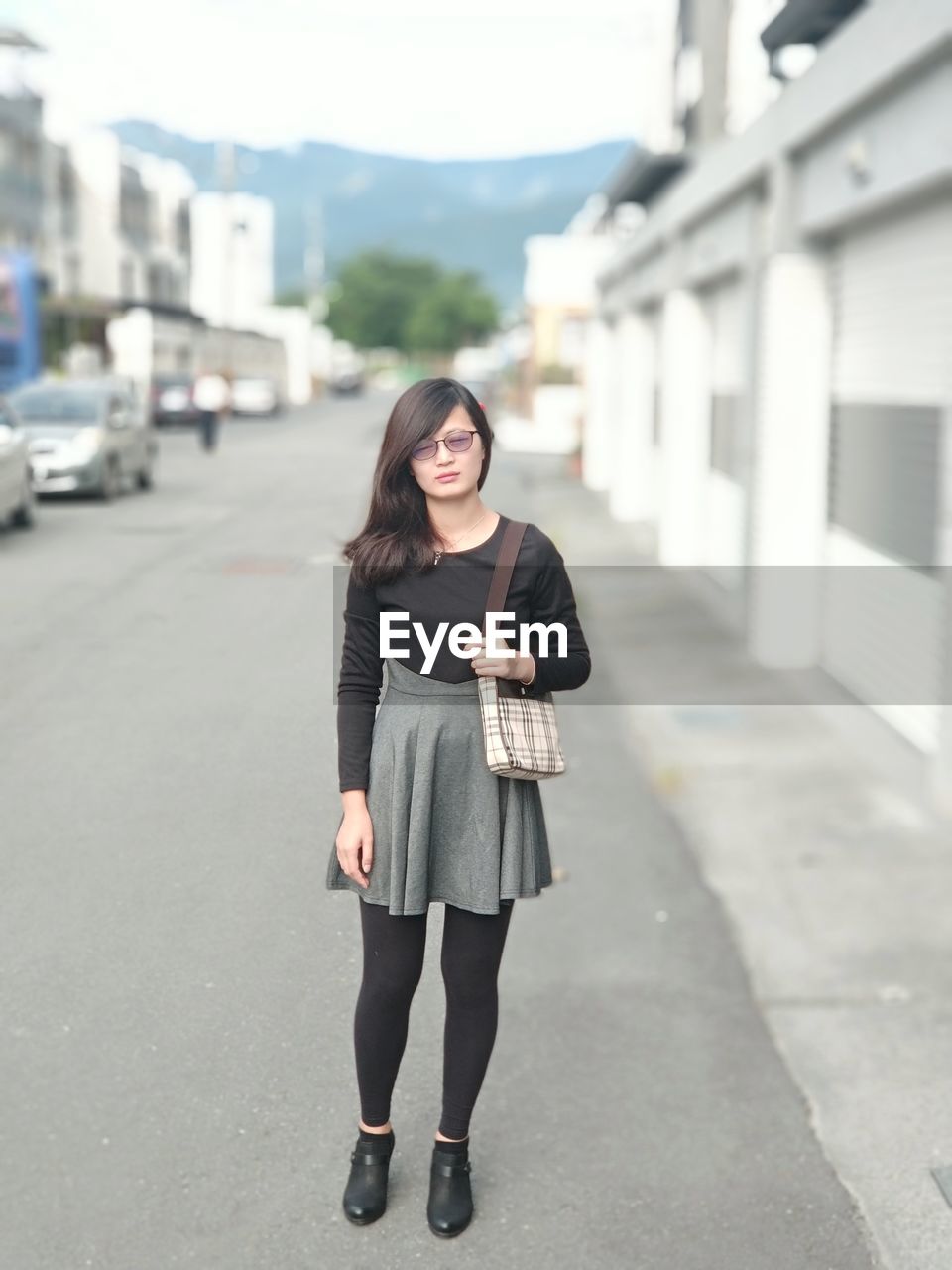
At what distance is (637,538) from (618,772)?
12.4 metres

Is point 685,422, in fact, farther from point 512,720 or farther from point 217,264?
point 217,264

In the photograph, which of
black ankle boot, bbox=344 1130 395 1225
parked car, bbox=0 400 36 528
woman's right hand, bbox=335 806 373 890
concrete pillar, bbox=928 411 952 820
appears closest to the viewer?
woman's right hand, bbox=335 806 373 890

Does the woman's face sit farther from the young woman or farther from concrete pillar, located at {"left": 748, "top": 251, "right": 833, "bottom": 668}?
concrete pillar, located at {"left": 748, "top": 251, "right": 833, "bottom": 668}

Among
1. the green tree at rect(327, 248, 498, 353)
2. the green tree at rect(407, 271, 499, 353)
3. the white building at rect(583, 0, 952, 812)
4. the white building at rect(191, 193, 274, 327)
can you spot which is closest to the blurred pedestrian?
the white building at rect(583, 0, 952, 812)

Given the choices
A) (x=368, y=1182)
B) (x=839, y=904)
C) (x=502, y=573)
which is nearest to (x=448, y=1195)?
(x=368, y=1182)

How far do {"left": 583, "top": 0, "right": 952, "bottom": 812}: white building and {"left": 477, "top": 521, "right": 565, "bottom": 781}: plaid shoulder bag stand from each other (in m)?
4.85

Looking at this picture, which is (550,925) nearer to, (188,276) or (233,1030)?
(233,1030)

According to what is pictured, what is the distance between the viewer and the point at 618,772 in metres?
8.81

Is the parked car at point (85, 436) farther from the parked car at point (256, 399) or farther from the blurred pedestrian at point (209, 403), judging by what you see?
the parked car at point (256, 399)

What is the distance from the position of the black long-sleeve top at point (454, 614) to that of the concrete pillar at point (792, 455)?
8.70m

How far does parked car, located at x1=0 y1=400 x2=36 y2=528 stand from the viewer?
14938 mm

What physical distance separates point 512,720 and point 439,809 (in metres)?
0.26

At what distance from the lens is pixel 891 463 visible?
33.3 feet

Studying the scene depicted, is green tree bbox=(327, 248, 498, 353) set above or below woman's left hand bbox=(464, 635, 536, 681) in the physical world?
above
